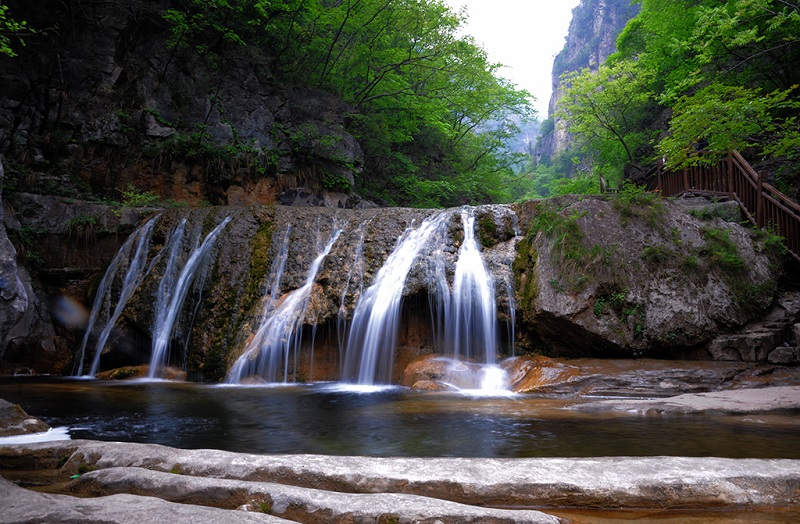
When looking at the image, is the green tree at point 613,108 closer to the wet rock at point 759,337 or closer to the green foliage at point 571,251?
the green foliage at point 571,251

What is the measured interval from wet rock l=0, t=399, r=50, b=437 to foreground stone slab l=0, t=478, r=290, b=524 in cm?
259

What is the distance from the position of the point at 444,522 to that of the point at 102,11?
61.3 ft

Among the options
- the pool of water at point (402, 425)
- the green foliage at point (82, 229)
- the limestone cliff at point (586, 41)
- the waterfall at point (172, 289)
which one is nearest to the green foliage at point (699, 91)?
the pool of water at point (402, 425)

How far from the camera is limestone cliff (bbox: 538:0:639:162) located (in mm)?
52472

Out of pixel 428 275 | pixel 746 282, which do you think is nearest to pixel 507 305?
pixel 428 275

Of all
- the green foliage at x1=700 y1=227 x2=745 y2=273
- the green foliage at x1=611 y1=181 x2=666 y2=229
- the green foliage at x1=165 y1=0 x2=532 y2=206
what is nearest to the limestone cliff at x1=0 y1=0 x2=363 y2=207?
the green foliage at x1=165 y1=0 x2=532 y2=206

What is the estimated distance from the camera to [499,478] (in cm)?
276

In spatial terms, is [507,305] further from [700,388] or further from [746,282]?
[746,282]

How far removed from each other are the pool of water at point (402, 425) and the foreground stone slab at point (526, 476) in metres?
0.86

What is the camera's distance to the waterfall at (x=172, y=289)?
9.76 m

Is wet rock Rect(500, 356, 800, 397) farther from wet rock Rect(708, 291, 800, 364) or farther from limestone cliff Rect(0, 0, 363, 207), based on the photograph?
limestone cliff Rect(0, 0, 363, 207)

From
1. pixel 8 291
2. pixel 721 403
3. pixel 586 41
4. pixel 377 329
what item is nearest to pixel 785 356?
pixel 721 403

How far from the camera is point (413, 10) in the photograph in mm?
17484

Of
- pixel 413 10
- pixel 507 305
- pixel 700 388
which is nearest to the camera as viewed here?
pixel 700 388
